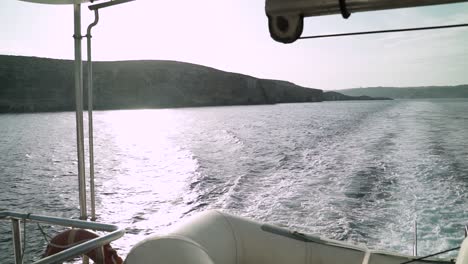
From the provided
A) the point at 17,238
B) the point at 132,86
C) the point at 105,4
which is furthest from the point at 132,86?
the point at 17,238

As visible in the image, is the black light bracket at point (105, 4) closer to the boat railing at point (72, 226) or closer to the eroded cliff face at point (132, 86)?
the boat railing at point (72, 226)

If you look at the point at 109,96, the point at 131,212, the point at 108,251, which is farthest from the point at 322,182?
the point at 109,96

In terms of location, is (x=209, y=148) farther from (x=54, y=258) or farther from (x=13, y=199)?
(x=54, y=258)

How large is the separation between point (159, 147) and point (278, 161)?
7927 mm

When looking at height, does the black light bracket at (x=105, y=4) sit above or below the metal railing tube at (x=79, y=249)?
above

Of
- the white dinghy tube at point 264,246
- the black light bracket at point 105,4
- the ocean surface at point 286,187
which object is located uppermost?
the black light bracket at point 105,4

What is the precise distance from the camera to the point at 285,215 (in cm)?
685

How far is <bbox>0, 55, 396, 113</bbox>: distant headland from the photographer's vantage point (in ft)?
166

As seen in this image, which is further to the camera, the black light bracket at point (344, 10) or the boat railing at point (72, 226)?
the boat railing at point (72, 226)

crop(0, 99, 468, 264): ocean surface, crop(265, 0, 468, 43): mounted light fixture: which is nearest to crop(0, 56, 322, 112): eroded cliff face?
crop(0, 99, 468, 264): ocean surface

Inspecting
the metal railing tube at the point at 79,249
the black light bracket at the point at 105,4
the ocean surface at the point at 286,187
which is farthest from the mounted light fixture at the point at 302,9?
the ocean surface at the point at 286,187

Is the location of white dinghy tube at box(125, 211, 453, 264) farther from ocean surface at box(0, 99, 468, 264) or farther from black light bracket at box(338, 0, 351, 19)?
ocean surface at box(0, 99, 468, 264)

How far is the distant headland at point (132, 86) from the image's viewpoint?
166 ft

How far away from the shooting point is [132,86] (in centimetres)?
5991
